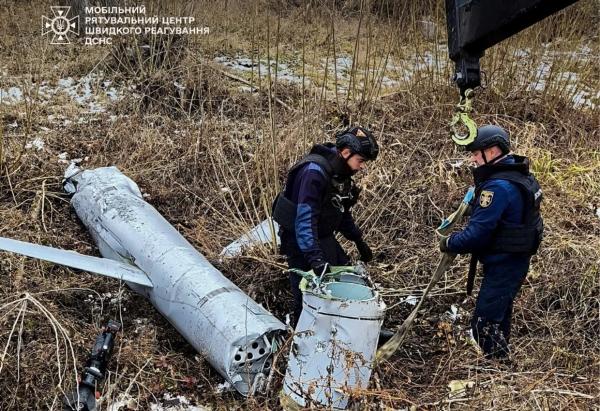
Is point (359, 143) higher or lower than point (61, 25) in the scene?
lower

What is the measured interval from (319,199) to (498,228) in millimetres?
1097

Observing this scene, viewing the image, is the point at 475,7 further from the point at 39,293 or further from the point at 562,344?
the point at 39,293

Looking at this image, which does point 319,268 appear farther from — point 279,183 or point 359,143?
point 279,183

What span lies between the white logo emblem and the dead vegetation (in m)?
0.42

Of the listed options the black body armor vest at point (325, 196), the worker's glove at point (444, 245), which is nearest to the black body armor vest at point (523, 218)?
the worker's glove at point (444, 245)

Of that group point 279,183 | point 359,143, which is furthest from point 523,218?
point 279,183

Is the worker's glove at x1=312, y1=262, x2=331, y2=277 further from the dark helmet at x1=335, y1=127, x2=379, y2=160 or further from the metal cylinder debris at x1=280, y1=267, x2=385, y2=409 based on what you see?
the dark helmet at x1=335, y1=127, x2=379, y2=160

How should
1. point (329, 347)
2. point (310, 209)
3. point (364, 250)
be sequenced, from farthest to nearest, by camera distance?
point (364, 250) → point (310, 209) → point (329, 347)

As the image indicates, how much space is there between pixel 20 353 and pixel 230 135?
3.59 metres

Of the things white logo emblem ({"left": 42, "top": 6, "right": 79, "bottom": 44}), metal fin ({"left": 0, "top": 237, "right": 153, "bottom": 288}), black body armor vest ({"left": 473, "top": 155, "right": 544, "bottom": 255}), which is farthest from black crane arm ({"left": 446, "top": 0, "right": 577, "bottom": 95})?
white logo emblem ({"left": 42, "top": 6, "right": 79, "bottom": 44})

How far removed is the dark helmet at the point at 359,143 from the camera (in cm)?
→ 350

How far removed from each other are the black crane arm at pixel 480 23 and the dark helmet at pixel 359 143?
4.42ft

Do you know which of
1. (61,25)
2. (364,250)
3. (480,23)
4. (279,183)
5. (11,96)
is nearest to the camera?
(480,23)

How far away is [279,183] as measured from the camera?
557 centimetres
